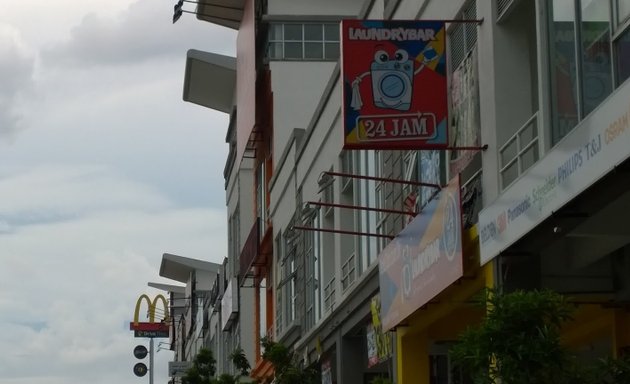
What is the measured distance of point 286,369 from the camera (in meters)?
35.5

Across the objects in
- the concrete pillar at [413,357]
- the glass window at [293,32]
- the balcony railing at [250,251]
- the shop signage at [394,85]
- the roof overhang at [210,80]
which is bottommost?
the concrete pillar at [413,357]

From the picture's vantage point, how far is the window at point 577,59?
1606 centimetres

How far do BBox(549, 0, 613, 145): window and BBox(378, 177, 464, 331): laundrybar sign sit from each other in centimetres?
315

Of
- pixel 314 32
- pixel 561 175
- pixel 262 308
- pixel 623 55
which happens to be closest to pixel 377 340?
pixel 561 175

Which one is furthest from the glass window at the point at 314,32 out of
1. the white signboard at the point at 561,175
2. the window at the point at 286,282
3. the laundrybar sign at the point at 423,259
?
the white signboard at the point at 561,175

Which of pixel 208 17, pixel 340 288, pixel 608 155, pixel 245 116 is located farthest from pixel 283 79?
pixel 608 155

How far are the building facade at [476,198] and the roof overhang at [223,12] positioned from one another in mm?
17097

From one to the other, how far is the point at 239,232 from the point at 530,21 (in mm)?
43220

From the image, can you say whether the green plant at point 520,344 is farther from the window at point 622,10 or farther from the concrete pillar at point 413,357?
the concrete pillar at point 413,357

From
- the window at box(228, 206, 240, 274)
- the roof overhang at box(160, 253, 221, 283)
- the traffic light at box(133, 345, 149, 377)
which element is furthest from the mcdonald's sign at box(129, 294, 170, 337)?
the window at box(228, 206, 240, 274)

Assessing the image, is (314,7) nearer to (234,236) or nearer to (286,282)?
(286,282)

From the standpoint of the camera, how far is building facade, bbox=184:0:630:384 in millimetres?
16188

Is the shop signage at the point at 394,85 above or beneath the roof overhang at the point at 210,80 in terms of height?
beneath

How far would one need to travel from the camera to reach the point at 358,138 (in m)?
21.5
